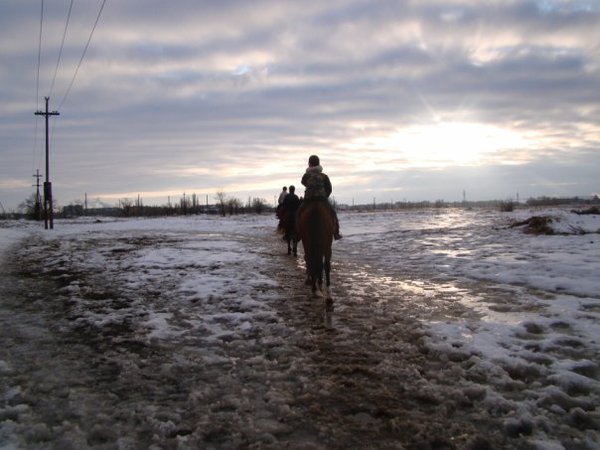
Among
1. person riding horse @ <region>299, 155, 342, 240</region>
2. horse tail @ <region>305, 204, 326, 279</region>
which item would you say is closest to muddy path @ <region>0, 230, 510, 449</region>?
horse tail @ <region>305, 204, 326, 279</region>

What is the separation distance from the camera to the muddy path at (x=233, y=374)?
3.06 meters

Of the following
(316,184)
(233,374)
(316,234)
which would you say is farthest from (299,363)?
(316,184)

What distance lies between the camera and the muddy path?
120 inches

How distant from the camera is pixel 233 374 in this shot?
4.14 m

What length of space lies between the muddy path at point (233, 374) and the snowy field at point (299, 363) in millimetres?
18

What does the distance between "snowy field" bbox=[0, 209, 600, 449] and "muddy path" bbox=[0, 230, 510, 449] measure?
18 mm

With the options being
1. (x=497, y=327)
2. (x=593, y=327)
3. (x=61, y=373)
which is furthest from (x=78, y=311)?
(x=593, y=327)

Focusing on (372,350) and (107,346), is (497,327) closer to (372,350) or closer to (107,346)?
(372,350)

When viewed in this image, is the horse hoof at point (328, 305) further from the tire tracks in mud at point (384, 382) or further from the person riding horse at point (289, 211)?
the person riding horse at point (289, 211)

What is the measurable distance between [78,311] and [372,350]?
14.9ft

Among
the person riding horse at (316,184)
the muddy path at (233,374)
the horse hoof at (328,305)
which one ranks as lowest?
the muddy path at (233,374)

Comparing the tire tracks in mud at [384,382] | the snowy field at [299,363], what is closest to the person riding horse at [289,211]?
the snowy field at [299,363]

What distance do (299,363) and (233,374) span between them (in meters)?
0.67

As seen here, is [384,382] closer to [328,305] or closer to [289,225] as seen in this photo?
[328,305]
